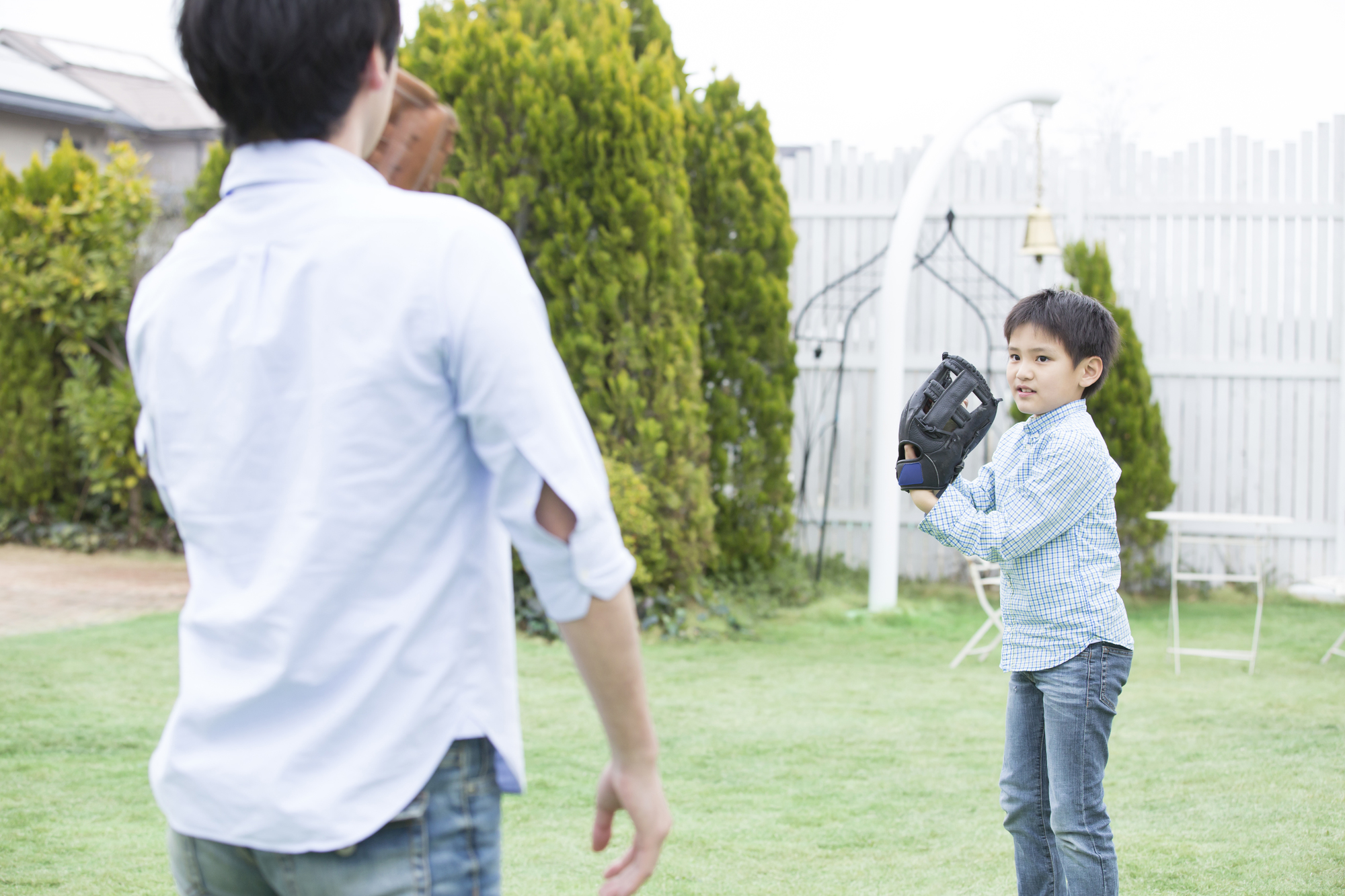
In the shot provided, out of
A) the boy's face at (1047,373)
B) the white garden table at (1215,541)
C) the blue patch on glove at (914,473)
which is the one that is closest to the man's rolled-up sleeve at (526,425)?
the blue patch on glove at (914,473)

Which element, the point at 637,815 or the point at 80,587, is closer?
the point at 637,815

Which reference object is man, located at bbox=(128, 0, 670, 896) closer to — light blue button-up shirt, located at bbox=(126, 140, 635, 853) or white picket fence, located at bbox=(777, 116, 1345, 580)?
light blue button-up shirt, located at bbox=(126, 140, 635, 853)

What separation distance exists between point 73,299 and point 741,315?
5.30 meters

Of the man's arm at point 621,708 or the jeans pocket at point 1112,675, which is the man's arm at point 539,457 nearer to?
the man's arm at point 621,708

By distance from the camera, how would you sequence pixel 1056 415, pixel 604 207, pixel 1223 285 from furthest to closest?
1. pixel 1223 285
2. pixel 604 207
3. pixel 1056 415

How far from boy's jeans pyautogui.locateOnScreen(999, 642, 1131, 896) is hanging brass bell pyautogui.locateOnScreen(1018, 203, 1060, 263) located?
5819mm

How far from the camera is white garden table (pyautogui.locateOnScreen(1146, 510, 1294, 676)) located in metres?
6.21

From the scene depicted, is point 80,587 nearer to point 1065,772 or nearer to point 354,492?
point 1065,772

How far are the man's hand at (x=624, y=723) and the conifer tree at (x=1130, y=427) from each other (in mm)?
7254

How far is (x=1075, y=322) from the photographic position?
260 centimetres

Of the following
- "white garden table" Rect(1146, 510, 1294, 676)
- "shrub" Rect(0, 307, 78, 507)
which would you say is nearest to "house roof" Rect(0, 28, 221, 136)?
"shrub" Rect(0, 307, 78, 507)

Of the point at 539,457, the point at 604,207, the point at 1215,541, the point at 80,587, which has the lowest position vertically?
the point at 80,587

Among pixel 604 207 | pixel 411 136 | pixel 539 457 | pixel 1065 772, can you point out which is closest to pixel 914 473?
pixel 1065 772

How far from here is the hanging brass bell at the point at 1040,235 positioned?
7832 millimetres
